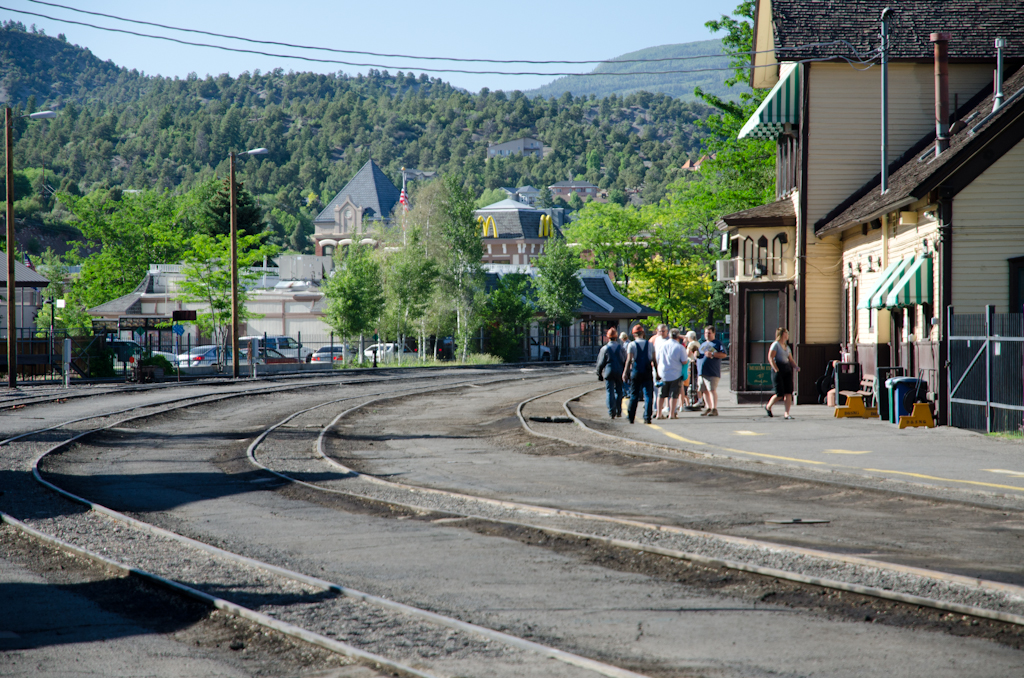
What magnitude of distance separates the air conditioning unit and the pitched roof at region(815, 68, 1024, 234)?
123 inches

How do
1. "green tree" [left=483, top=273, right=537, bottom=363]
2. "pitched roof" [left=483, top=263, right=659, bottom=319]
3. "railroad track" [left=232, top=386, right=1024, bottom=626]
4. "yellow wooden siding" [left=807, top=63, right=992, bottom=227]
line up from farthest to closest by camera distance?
"pitched roof" [left=483, top=263, right=659, bottom=319], "green tree" [left=483, top=273, right=537, bottom=363], "yellow wooden siding" [left=807, top=63, right=992, bottom=227], "railroad track" [left=232, top=386, right=1024, bottom=626]

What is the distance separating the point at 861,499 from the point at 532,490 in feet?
12.2

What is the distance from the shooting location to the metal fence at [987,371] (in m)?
17.0

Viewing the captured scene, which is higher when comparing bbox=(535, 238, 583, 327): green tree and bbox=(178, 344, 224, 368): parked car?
bbox=(535, 238, 583, 327): green tree

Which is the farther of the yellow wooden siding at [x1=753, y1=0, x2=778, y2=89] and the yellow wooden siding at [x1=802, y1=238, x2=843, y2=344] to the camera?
the yellow wooden siding at [x1=753, y1=0, x2=778, y2=89]

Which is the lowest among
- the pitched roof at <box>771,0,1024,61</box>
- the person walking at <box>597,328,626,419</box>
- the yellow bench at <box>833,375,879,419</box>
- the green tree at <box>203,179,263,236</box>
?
the yellow bench at <box>833,375,879,419</box>

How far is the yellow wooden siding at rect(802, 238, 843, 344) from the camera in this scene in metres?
26.4

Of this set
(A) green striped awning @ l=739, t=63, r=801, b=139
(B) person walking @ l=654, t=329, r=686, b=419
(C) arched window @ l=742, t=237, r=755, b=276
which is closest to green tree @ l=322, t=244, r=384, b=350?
(C) arched window @ l=742, t=237, r=755, b=276

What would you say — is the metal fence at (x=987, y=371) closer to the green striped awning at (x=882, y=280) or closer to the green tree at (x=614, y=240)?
the green striped awning at (x=882, y=280)

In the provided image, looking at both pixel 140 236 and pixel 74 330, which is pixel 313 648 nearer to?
pixel 74 330

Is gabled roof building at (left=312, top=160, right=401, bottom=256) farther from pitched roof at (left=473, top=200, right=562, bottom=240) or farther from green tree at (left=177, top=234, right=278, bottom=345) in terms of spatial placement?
green tree at (left=177, top=234, right=278, bottom=345)

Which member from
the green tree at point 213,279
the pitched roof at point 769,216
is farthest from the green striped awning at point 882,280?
the green tree at point 213,279

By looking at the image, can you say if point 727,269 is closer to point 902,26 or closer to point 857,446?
point 902,26

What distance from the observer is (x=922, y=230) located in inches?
814
